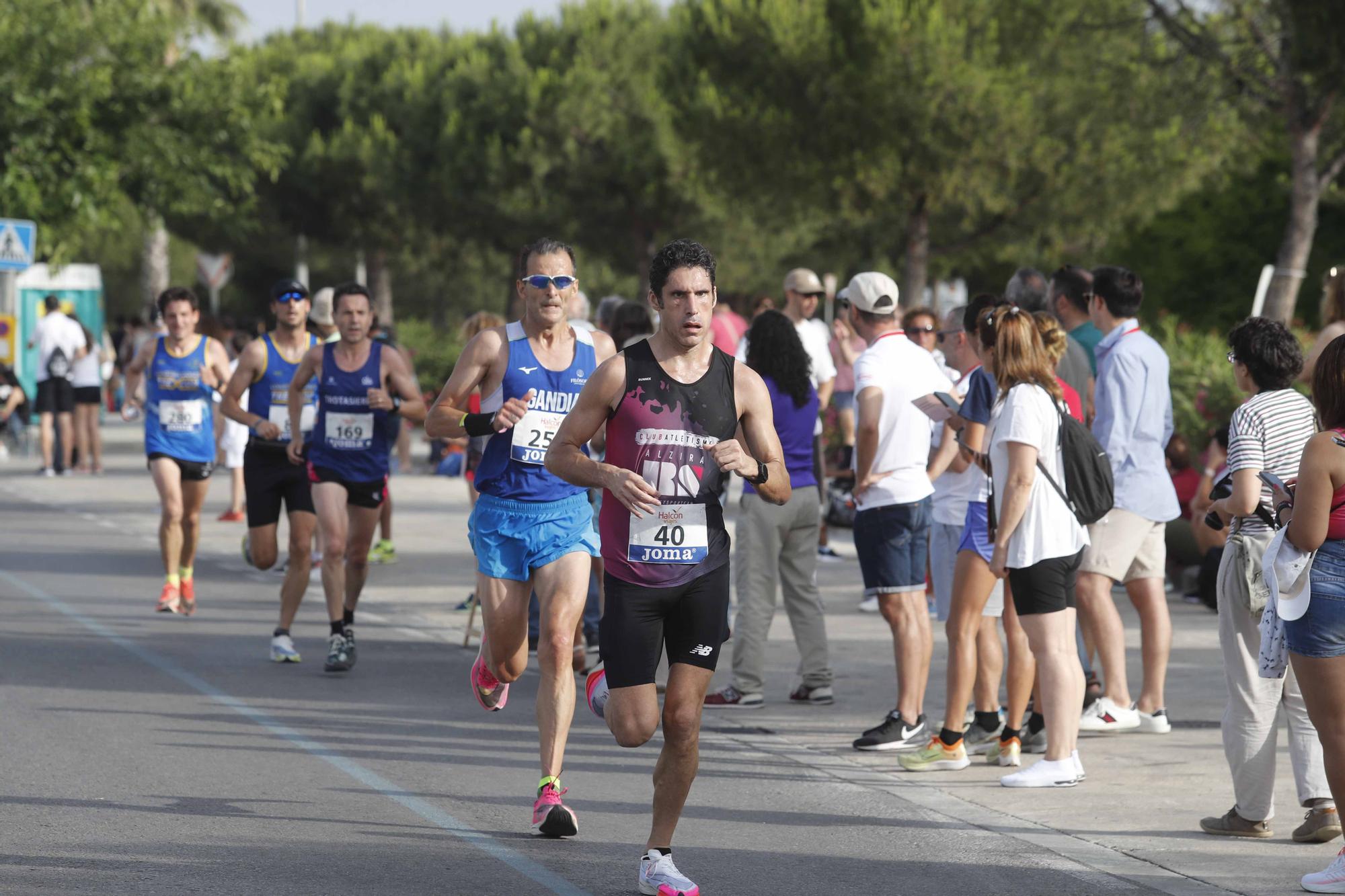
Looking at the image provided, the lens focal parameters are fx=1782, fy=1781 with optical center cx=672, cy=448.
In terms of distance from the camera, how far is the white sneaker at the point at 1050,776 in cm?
718

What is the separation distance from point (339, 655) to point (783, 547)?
2.47m

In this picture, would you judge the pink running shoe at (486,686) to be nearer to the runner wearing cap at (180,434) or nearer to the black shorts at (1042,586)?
the black shorts at (1042,586)

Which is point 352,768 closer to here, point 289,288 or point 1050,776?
point 1050,776

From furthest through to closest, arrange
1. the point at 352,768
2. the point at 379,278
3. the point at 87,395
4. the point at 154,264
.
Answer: the point at 379,278
the point at 154,264
the point at 87,395
the point at 352,768

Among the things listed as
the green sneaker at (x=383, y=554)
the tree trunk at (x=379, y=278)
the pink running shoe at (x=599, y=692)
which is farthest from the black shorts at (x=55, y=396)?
the tree trunk at (x=379, y=278)

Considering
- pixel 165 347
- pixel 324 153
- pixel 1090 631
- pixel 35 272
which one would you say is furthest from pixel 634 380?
pixel 324 153

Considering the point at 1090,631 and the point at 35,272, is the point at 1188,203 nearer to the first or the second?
the point at 35,272

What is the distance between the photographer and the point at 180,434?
11852 mm

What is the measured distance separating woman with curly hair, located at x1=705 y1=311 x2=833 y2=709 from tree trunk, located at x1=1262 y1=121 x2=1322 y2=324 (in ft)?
43.9

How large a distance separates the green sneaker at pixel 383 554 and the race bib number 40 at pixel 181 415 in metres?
2.81

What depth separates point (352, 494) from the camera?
9648 millimetres

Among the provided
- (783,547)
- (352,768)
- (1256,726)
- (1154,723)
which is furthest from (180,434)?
(1256,726)

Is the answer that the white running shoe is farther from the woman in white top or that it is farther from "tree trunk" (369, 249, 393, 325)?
"tree trunk" (369, 249, 393, 325)

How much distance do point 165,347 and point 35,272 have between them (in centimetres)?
2253
